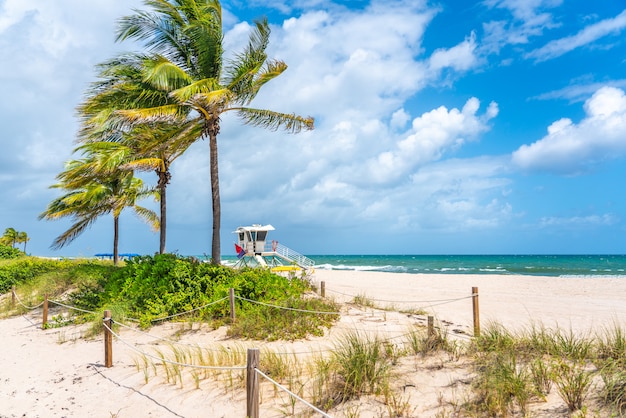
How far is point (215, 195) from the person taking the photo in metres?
14.0

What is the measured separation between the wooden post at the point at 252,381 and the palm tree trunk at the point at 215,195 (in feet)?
29.7

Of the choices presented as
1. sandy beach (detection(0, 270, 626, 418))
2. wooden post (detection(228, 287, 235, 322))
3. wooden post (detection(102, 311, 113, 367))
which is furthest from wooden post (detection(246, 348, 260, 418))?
wooden post (detection(228, 287, 235, 322))

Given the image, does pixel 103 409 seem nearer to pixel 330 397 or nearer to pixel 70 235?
pixel 330 397

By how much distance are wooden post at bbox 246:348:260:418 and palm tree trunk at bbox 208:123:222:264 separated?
29.7 feet

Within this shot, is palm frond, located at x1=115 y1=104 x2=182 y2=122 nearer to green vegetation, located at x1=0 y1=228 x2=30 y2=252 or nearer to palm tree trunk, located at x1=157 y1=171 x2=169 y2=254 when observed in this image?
palm tree trunk, located at x1=157 y1=171 x2=169 y2=254

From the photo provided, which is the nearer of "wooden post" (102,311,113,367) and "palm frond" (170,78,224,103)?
"wooden post" (102,311,113,367)

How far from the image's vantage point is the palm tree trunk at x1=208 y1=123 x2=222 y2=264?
13.8m

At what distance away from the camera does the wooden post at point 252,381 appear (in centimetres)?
472

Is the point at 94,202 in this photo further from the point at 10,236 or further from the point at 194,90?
the point at 10,236

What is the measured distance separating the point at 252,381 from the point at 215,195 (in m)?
9.82

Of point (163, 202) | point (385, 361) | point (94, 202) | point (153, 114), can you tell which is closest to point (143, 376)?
point (385, 361)

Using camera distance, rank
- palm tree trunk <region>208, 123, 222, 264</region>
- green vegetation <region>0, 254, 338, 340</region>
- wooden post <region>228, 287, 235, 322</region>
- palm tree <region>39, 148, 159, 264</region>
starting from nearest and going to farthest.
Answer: green vegetation <region>0, 254, 338, 340</region>, wooden post <region>228, 287, 235, 322</region>, palm tree trunk <region>208, 123, 222, 264</region>, palm tree <region>39, 148, 159, 264</region>

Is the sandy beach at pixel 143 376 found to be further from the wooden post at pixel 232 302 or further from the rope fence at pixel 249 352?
the wooden post at pixel 232 302

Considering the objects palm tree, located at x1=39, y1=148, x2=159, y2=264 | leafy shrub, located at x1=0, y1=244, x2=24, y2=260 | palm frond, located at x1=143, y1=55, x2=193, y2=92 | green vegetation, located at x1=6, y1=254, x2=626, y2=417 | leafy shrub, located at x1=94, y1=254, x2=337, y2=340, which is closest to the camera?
green vegetation, located at x1=6, y1=254, x2=626, y2=417
